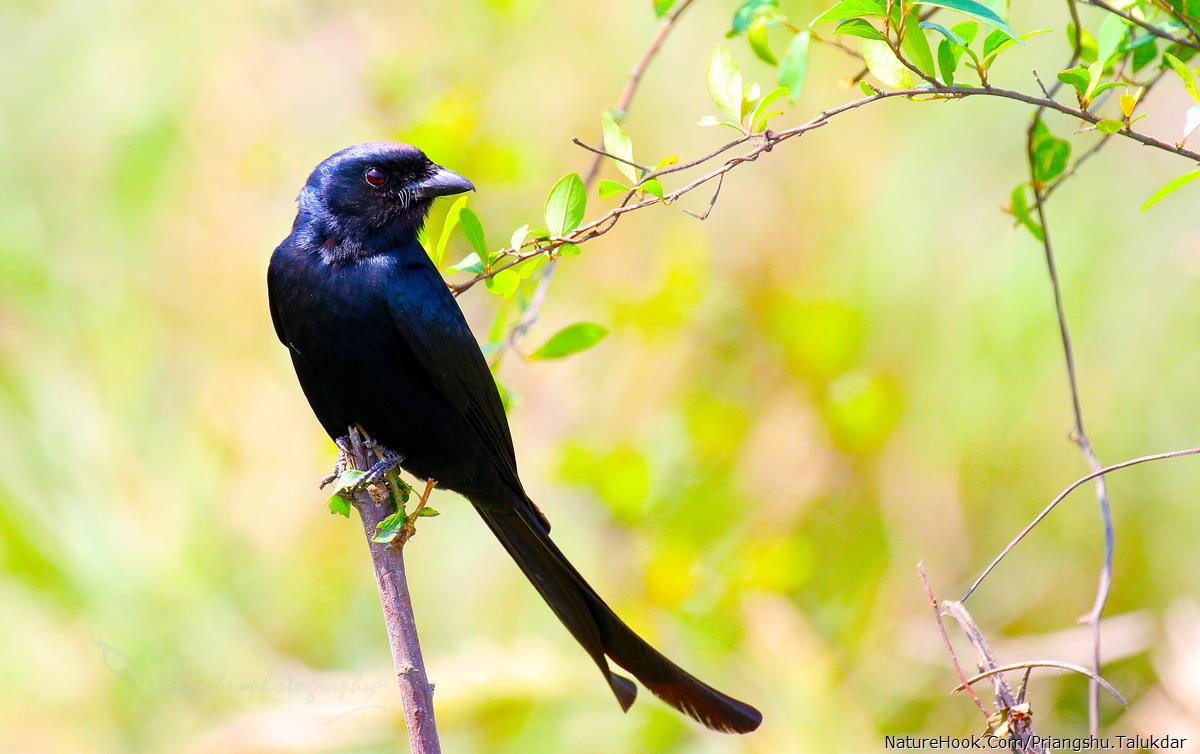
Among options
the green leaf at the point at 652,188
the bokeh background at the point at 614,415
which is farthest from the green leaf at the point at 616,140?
the bokeh background at the point at 614,415

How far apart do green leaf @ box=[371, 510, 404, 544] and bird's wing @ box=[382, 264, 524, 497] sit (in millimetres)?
711

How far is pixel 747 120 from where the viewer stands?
1.94 metres

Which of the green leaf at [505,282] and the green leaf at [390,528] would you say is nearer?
the green leaf at [390,528]

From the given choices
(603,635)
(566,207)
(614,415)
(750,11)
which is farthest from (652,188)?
(614,415)

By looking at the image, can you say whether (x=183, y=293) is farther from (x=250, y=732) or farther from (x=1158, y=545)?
(x=1158, y=545)

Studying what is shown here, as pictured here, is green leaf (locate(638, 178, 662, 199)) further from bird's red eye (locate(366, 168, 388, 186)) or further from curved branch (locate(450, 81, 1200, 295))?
bird's red eye (locate(366, 168, 388, 186))

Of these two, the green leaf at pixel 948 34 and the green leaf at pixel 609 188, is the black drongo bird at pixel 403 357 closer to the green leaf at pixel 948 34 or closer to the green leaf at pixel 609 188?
the green leaf at pixel 609 188

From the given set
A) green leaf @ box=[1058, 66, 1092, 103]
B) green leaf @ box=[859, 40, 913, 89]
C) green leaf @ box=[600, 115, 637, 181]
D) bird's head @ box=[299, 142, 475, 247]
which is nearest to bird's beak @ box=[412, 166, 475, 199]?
bird's head @ box=[299, 142, 475, 247]

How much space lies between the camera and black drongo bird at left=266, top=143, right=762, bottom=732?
2.71 metres

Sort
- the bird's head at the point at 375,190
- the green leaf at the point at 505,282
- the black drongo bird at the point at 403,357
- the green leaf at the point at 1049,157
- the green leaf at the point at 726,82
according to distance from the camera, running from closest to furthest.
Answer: the green leaf at the point at 726,82
the green leaf at the point at 505,282
the green leaf at the point at 1049,157
the black drongo bird at the point at 403,357
the bird's head at the point at 375,190

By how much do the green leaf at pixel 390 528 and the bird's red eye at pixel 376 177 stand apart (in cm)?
119

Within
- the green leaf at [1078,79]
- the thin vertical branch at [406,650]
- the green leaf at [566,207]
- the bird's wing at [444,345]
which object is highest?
the bird's wing at [444,345]

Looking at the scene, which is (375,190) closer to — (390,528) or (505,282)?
(505,282)

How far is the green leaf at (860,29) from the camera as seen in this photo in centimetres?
172
